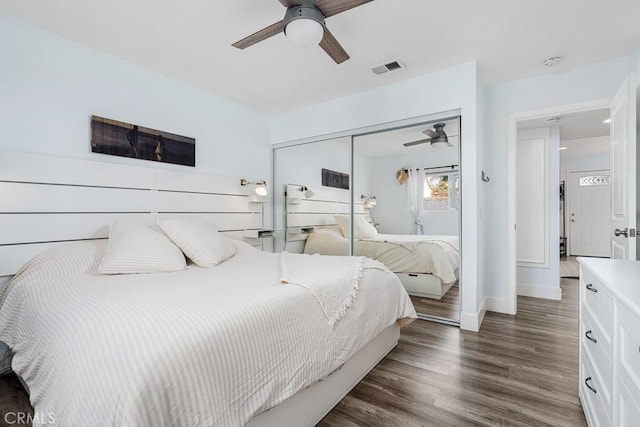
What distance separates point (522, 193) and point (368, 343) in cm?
326

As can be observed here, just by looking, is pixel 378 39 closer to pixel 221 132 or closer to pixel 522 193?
pixel 221 132

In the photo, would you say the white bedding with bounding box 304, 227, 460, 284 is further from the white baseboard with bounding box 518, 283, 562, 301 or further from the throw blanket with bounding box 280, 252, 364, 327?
the white baseboard with bounding box 518, 283, 562, 301

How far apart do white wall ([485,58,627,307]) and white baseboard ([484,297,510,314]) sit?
35 mm

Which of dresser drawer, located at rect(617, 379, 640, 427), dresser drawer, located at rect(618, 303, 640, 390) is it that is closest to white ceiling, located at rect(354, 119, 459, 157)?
dresser drawer, located at rect(618, 303, 640, 390)

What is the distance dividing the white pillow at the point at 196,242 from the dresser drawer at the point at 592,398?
227cm

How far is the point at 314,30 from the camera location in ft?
5.79

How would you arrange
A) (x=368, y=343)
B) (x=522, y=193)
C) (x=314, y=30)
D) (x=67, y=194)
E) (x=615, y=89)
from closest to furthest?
(x=314, y=30)
(x=368, y=343)
(x=67, y=194)
(x=615, y=89)
(x=522, y=193)

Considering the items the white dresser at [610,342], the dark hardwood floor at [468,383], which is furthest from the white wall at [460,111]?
the white dresser at [610,342]

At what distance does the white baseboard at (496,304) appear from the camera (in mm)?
3316

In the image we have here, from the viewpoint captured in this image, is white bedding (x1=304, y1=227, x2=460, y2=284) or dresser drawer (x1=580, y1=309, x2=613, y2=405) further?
white bedding (x1=304, y1=227, x2=460, y2=284)

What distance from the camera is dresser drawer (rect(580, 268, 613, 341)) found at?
121 cm

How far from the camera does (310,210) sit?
157 inches

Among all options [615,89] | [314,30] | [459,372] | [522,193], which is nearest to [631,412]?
[459,372]

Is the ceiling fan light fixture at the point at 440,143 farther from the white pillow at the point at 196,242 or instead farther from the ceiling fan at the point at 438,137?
the white pillow at the point at 196,242
